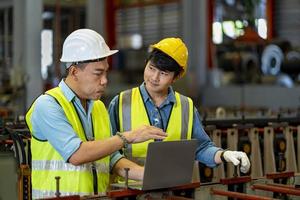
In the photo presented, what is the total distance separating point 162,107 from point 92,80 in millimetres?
731

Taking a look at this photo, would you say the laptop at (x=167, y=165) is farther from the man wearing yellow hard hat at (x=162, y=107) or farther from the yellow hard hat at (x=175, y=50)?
the yellow hard hat at (x=175, y=50)

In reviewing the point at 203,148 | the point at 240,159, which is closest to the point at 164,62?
the point at 203,148

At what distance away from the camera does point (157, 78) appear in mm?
3299

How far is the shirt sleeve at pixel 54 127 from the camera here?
2.64 metres

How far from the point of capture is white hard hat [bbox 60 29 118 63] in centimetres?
282

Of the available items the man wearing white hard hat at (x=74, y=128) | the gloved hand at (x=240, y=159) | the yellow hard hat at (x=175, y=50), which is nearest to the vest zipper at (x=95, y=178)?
the man wearing white hard hat at (x=74, y=128)

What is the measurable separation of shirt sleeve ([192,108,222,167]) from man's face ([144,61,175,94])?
0.29 m

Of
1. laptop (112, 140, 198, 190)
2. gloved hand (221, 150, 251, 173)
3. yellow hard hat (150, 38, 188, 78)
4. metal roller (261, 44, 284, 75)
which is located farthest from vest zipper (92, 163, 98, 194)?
metal roller (261, 44, 284, 75)

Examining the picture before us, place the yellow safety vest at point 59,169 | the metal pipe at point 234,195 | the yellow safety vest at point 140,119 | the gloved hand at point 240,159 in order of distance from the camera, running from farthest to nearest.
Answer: the yellow safety vest at point 140,119
the gloved hand at point 240,159
the yellow safety vest at point 59,169
the metal pipe at point 234,195

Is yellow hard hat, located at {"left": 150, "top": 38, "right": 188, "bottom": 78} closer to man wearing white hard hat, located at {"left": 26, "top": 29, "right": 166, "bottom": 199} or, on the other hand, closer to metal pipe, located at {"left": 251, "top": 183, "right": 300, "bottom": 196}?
man wearing white hard hat, located at {"left": 26, "top": 29, "right": 166, "bottom": 199}

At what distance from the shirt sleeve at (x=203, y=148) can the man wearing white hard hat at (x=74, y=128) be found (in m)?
0.54

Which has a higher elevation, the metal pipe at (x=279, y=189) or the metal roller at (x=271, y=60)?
the metal roller at (x=271, y=60)

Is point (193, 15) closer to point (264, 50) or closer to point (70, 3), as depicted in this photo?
point (264, 50)

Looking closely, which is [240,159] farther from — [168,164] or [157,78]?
[157,78]
